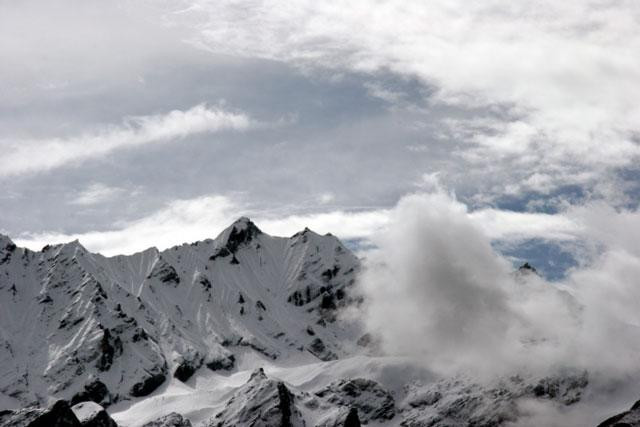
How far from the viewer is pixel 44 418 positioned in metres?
175

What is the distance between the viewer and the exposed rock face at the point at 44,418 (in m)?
175

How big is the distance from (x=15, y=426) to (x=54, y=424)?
8.41m

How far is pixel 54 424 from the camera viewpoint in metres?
175

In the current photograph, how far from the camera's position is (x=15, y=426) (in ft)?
575

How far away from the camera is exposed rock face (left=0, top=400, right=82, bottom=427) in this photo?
174875mm
